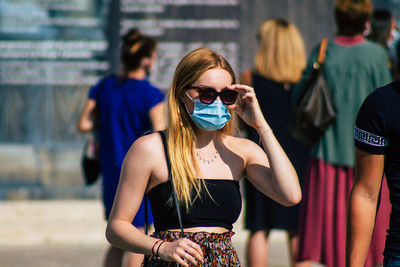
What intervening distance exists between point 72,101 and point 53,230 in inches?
53.0

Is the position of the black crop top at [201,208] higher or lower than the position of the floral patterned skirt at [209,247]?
higher

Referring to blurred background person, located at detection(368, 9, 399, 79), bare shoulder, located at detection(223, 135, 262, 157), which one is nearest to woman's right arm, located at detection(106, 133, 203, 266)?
bare shoulder, located at detection(223, 135, 262, 157)

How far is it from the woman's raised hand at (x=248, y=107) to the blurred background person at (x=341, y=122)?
1868mm

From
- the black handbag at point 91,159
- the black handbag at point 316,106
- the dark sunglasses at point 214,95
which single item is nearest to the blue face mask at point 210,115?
the dark sunglasses at point 214,95

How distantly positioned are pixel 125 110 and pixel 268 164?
214 centimetres

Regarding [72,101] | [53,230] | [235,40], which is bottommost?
[53,230]

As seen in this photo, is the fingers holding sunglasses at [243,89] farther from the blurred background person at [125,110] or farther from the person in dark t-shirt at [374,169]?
the blurred background person at [125,110]

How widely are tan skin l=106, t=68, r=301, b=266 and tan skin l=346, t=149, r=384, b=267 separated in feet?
0.72

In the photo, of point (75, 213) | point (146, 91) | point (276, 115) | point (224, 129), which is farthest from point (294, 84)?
point (75, 213)

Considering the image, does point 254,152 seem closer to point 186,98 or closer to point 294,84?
point 186,98

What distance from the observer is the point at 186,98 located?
2969 mm

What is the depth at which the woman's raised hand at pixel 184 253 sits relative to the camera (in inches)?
102

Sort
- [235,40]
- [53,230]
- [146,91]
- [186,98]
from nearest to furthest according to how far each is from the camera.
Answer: [186,98] → [146,91] → [53,230] → [235,40]

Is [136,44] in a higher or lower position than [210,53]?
lower
